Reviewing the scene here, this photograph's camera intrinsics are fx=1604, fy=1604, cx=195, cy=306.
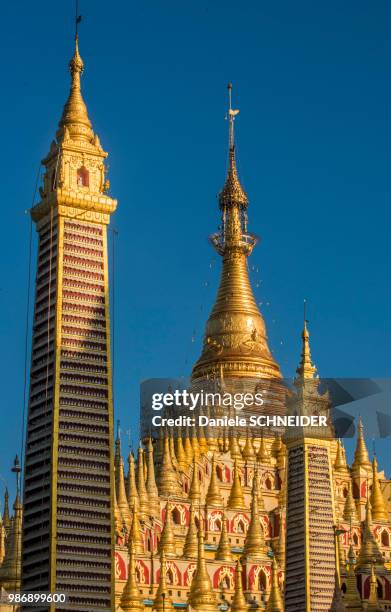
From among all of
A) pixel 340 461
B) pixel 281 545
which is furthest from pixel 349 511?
pixel 340 461

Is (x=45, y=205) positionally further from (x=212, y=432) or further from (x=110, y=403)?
(x=212, y=432)

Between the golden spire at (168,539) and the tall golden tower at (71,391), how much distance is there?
24.3 m

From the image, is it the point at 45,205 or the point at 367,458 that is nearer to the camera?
the point at 45,205

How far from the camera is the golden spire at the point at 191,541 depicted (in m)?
107

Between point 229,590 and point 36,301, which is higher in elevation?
point 36,301

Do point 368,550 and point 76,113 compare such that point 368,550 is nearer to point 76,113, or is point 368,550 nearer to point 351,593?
point 351,593

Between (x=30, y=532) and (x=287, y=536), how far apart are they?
32.0 meters

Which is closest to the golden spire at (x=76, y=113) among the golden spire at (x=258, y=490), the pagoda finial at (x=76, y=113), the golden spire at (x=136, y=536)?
the pagoda finial at (x=76, y=113)

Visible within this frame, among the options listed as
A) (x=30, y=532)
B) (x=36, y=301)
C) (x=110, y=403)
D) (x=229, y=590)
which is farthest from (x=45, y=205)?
(x=229, y=590)

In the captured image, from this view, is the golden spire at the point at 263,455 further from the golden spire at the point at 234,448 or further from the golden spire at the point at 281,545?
the golden spire at the point at 281,545

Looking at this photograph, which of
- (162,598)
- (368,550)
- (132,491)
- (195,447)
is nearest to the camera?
(162,598)

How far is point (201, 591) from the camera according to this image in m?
101

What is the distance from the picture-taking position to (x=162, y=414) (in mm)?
124500

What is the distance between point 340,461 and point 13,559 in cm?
4284
